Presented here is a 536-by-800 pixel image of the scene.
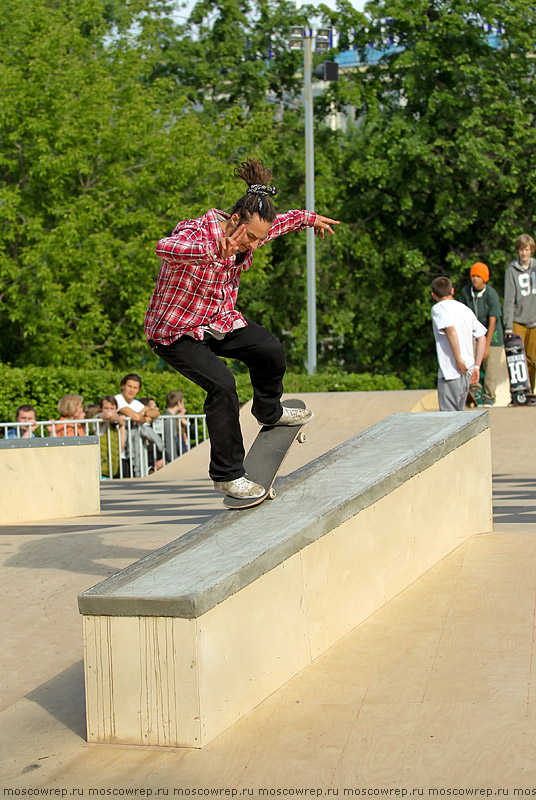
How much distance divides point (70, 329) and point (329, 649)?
58.6 ft

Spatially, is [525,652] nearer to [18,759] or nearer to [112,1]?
[18,759]

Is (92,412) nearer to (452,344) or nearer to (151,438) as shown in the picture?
(151,438)

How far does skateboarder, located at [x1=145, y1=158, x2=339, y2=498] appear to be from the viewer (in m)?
4.67

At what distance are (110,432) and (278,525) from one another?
8.86 meters

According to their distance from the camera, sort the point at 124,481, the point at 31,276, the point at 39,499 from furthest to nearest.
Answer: the point at 31,276 < the point at 124,481 < the point at 39,499

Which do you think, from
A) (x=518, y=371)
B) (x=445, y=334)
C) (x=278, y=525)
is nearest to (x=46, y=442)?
(x=445, y=334)

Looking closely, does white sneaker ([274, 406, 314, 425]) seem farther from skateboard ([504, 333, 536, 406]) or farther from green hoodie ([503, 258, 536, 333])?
skateboard ([504, 333, 536, 406])

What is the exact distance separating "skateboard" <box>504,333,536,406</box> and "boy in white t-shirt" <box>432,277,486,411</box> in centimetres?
454

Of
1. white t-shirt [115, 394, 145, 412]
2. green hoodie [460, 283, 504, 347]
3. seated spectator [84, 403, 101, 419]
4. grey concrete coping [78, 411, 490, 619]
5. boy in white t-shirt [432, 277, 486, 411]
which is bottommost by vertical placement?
seated spectator [84, 403, 101, 419]

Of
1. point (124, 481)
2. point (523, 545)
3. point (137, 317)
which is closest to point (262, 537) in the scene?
point (523, 545)

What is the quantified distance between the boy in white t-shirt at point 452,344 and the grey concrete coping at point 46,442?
125 inches

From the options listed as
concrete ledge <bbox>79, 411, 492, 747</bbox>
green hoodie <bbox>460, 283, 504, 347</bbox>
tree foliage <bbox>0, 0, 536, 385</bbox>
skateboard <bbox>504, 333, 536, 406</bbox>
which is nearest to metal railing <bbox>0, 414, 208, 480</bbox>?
green hoodie <bbox>460, 283, 504, 347</bbox>

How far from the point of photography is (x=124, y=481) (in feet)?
41.0

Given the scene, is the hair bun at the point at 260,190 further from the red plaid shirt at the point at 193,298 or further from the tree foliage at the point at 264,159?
the tree foliage at the point at 264,159
